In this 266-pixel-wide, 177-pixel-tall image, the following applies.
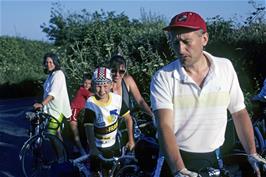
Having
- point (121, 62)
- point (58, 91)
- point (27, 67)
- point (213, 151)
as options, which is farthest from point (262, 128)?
point (27, 67)

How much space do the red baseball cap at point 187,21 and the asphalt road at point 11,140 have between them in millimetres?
5714

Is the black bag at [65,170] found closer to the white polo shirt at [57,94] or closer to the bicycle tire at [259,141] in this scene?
the bicycle tire at [259,141]

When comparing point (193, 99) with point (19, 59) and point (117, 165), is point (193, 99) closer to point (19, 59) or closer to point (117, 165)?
point (117, 165)

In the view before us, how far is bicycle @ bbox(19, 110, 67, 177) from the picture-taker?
7.89 metres

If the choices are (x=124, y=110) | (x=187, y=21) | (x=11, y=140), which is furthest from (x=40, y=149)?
(x=187, y=21)

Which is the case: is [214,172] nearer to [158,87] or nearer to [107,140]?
[158,87]

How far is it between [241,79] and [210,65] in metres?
6.13

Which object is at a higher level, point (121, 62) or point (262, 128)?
point (121, 62)

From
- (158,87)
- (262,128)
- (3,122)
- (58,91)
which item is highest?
(158,87)

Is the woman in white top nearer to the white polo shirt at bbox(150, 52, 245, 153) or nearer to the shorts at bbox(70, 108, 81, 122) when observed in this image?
the shorts at bbox(70, 108, 81, 122)

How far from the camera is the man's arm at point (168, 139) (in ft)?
8.94

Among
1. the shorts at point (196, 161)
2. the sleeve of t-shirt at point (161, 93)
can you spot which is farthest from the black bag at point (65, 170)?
the sleeve of t-shirt at point (161, 93)

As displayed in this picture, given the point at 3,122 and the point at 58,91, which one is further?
the point at 3,122

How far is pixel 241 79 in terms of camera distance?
29.7ft
